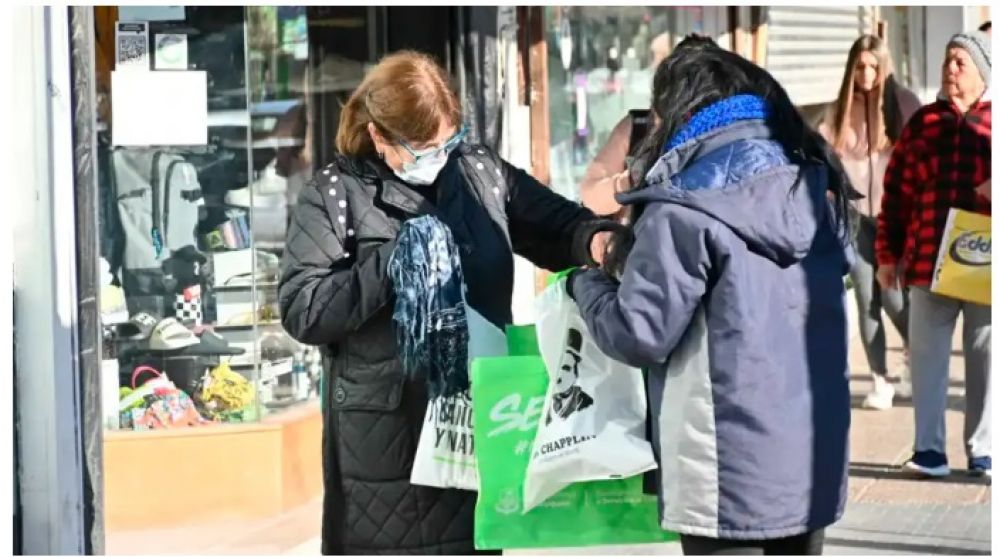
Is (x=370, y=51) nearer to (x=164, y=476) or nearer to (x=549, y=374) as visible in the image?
(x=164, y=476)

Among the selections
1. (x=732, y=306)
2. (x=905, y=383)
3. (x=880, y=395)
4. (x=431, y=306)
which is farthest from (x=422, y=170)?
(x=905, y=383)

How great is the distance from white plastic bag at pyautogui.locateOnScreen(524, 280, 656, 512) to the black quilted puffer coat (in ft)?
0.99

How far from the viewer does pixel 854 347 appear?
1090cm

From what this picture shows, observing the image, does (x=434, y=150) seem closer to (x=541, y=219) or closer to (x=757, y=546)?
(x=541, y=219)

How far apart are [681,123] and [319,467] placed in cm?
351

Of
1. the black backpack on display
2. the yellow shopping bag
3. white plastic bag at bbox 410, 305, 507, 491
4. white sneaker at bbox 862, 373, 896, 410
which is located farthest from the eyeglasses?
white sneaker at bbox 862, 373, 896, 410

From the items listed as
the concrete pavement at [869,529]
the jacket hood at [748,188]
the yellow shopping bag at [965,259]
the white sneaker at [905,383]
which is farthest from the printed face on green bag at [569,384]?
the white sneaker at [905,383]

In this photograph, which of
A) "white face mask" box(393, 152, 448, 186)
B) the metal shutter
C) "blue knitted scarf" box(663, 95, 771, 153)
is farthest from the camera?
the metal shutter

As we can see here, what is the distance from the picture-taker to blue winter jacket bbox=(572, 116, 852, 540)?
3178 mm

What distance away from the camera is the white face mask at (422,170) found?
372 centimetres

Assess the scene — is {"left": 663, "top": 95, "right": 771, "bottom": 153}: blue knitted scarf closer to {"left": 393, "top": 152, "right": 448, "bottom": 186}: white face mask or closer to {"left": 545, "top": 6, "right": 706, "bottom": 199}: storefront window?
{"left": 393, "top": 152, "right": 448, "bottom": 186}: white face mask

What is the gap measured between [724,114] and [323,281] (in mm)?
995

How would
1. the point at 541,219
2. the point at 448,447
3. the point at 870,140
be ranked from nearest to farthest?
1. the point at 448,447
2. the point at 541,219
3. the point at 870,140

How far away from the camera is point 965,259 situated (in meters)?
6.27
